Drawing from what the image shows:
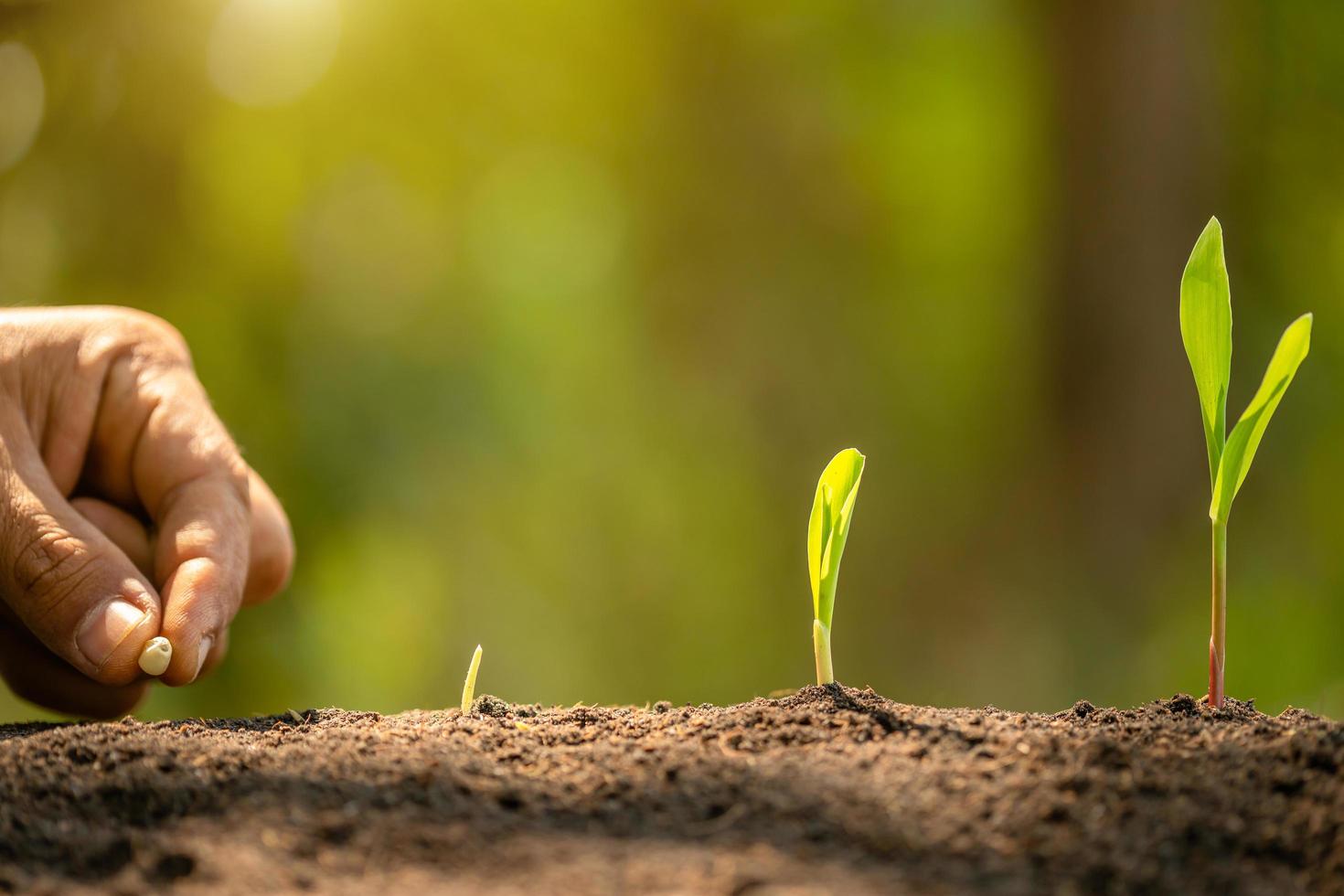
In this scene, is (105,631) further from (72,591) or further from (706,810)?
(706,810)

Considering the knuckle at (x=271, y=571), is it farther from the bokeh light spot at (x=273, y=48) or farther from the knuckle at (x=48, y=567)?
the bokeh light spot at (x=273, y=48)

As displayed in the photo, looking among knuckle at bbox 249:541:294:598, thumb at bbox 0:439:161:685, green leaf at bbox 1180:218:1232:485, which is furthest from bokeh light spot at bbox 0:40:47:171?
green leaf at bbox 1180:218:1232:485

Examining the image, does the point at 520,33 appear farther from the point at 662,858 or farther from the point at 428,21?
the point at 662,858

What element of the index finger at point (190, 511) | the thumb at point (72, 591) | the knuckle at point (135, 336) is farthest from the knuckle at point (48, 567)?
the knuckle at point (135, 336)

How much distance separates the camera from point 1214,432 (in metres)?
1.05

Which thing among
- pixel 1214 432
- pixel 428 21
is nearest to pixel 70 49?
pixel 428 21

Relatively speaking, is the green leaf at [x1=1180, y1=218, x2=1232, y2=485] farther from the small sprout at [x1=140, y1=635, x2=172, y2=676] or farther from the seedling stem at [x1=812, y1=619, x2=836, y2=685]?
the small sprout at [x1=140, y1=635, x2=172, y2=676]

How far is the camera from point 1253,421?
1020mm

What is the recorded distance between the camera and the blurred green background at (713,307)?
12.0ft

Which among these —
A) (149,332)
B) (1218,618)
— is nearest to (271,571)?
(149,332)

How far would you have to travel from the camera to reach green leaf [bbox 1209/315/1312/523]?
3.13 feet

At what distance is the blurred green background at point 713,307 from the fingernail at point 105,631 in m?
3.23

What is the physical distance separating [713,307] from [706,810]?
440 centimetres

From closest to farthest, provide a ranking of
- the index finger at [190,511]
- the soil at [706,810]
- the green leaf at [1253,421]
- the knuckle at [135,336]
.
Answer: the soil at [706,810] < the green leaf at [1253,421] < the index finger at [190,511] < the knuckle at [135,336]
